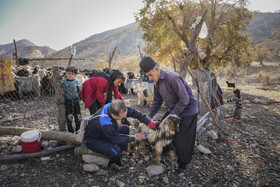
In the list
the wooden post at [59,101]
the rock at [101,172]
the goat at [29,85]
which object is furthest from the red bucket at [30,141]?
the goat at [29,85]

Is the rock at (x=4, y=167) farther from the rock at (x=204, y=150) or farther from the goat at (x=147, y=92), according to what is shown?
the goat at (x=147, y=92)

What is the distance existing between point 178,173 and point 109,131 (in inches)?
53.6

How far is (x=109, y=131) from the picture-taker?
219cm

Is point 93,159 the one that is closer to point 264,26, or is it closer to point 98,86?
point 98,86

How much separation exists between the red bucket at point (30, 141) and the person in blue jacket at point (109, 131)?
36.0 inches

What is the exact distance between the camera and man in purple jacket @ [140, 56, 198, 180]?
220 centimetres

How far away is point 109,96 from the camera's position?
11.4 feet

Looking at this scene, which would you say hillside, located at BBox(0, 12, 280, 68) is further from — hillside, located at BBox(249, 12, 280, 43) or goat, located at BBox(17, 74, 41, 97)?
goat, located at BBox(17, 74, 41, 97)

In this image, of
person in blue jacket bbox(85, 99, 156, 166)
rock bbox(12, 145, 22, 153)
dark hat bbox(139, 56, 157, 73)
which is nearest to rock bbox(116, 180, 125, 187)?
person in blue jacket bbox(85, 99, 156, 166)

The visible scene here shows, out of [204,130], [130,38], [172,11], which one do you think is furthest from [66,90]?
[130,38]

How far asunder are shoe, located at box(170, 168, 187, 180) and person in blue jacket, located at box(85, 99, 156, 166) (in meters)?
0.82

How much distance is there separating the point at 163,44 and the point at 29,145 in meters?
11.0

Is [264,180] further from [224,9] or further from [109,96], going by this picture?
[224,9]

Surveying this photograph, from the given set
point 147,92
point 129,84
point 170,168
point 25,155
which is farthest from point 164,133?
point 129,84
